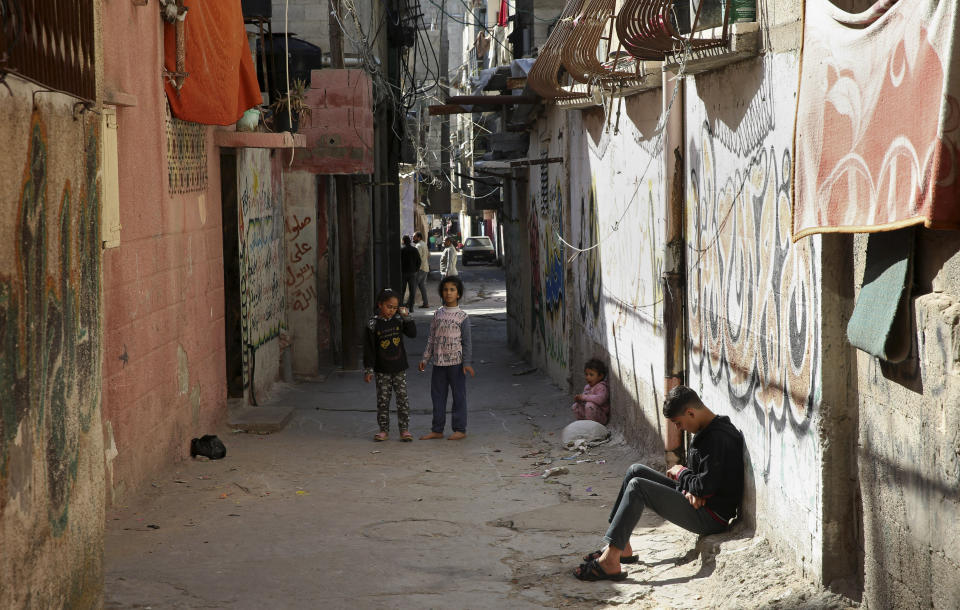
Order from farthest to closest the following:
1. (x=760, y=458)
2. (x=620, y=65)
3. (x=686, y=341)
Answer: (x=620, y=65) < (x=686, y=341) < (x=760, y=458)

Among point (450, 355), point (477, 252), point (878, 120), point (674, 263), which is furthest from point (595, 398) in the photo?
point (477, 252)

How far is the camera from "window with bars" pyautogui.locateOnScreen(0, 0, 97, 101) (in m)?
3.67

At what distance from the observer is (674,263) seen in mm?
7609

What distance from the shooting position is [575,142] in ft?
39.2

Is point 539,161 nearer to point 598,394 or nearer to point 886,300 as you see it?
point 598,394

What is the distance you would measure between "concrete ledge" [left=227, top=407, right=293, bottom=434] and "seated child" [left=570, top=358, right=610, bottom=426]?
9.63ft

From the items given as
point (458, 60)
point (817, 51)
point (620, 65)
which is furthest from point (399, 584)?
point (458, 60)

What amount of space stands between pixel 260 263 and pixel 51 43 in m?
7.69

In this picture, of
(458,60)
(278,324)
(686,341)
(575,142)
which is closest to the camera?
(686,341)

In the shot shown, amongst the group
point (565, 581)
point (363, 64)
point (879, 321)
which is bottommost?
point (565, 581)

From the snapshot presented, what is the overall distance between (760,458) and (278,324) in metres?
8.29

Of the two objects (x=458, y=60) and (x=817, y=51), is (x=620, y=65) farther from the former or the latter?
(x=458, y=60)

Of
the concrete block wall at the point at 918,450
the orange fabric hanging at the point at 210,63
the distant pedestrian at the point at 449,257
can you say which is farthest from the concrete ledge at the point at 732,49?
the distant pedestrian at the point at 449,257

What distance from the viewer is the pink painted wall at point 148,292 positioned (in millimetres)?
7156
